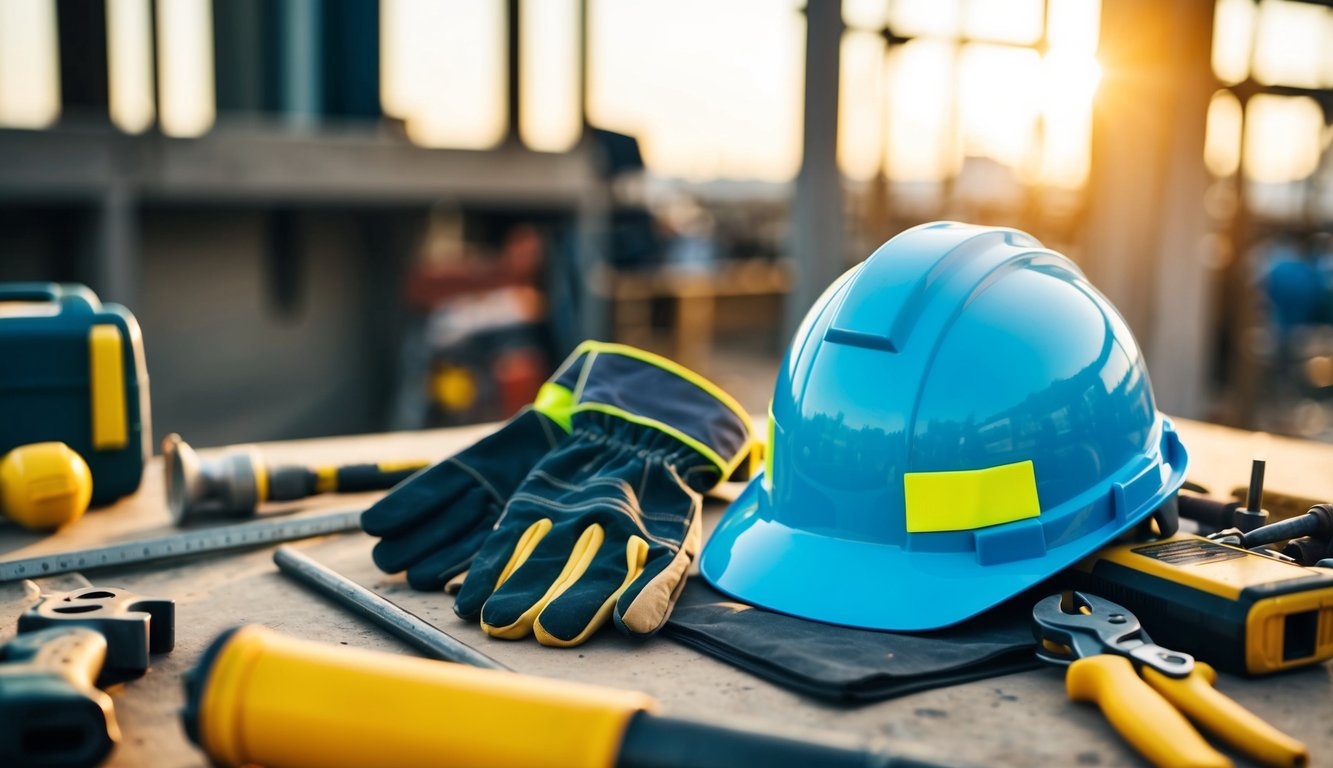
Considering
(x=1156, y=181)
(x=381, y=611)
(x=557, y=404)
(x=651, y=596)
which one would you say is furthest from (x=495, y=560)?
(x=1156, y=181)

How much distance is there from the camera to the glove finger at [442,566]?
2.18 meters

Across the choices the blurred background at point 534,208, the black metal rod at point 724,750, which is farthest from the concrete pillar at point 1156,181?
the black metal rod at point 724,750

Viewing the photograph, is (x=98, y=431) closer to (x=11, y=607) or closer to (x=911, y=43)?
(x=11, y=607)

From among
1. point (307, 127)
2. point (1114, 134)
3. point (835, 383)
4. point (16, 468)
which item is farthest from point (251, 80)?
point (835, 383)

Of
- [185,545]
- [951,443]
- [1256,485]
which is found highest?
[951,443]

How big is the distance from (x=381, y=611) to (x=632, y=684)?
53cm

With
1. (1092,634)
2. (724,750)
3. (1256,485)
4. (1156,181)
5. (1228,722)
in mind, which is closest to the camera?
(724,750)

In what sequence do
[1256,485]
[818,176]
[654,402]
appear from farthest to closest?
[818,176]
[654,402]
[1256,485]

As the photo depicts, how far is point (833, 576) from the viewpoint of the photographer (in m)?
1.97

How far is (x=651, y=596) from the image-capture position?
1.90 metres

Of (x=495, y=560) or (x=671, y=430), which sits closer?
(x=495, y=560)

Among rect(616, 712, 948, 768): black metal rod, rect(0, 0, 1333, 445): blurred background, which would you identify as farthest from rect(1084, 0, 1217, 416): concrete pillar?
rect(616, 712, 948, 768): black metal rod

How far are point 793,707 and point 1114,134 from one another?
4638 mm

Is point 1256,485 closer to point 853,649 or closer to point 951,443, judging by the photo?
point 951,443
